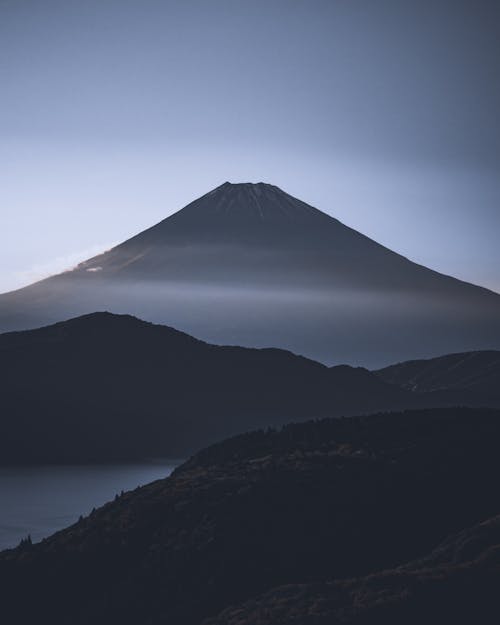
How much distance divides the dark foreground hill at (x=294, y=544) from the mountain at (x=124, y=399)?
96.0 m

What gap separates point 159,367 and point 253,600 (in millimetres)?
151409

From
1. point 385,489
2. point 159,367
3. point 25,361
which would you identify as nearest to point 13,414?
point 25,361

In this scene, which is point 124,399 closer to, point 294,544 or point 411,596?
point 294,544

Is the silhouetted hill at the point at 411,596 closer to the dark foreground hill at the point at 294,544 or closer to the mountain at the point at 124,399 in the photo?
the dark foreground hill at the point at 294,544

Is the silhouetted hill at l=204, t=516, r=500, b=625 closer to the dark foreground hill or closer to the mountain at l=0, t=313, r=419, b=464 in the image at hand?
the dark foreground hill

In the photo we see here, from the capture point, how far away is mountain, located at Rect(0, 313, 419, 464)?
158 meters

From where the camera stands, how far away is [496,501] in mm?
48594

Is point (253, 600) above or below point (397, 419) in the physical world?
below

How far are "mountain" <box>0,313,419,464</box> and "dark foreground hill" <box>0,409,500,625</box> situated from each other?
3781 inches

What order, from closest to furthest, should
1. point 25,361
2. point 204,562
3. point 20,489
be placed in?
point 204,562 < point 20,489 < point 25,361

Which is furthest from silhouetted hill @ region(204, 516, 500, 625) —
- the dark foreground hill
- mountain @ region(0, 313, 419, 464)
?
mountain @ region(0, 313, 419, 464)

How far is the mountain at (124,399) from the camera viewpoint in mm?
158250

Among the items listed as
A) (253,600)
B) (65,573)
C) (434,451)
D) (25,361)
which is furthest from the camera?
(25,361)

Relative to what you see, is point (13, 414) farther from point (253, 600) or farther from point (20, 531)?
point (253, 600)
